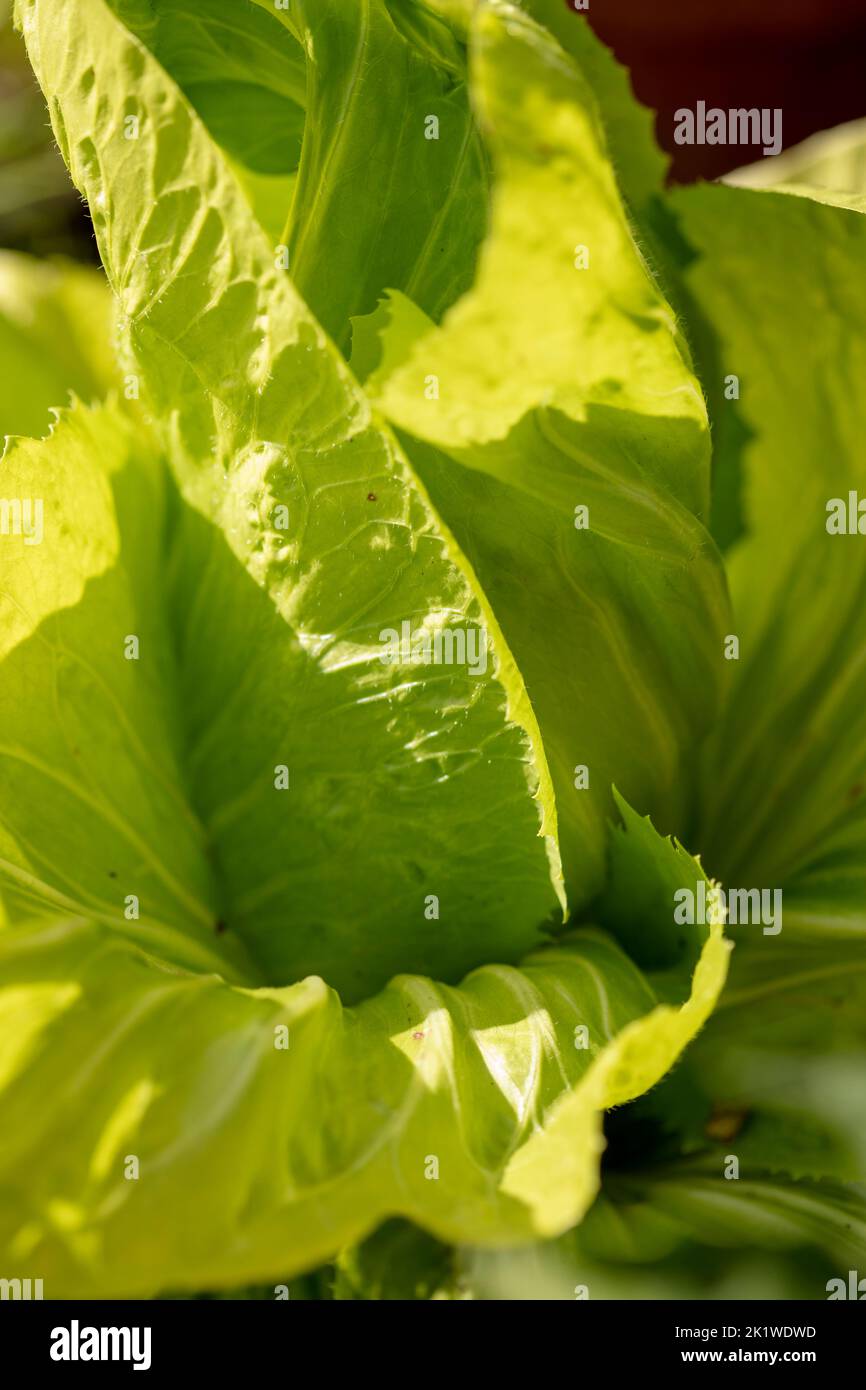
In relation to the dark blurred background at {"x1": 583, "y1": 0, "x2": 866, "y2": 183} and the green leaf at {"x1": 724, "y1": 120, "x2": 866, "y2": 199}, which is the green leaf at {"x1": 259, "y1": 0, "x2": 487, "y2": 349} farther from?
the dark blurred background at {"x1": 583, "y1": 0, "x2": 866, "y2": 183}

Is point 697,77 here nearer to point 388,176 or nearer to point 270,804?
point 388,176

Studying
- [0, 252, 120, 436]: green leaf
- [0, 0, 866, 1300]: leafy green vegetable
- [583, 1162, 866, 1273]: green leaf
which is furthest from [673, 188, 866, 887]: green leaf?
[0, 252, 120, 436]: green leaf

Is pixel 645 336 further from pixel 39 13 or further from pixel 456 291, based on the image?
pixel 39 13

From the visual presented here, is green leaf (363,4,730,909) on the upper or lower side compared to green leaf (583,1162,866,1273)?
upper

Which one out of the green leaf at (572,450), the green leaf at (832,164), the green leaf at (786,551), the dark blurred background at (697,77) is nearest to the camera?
the green leaf at (572,450)

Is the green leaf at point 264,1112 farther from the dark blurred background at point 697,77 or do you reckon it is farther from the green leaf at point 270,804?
the dark blurred background at point 697,77

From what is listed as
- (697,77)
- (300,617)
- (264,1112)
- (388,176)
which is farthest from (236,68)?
(697,77)

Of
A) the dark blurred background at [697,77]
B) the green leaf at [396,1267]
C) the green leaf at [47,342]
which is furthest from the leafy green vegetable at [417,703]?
the dark blurred background at [697,77]
